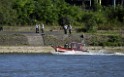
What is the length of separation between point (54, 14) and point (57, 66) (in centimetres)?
3586

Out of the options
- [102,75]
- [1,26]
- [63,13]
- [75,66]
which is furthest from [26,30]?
[102,75]

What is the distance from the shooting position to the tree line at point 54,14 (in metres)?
93.1

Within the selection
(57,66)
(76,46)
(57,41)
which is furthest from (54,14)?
(57,66)

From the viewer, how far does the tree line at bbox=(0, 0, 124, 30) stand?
93062 mm

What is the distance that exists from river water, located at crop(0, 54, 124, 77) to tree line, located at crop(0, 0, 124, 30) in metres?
19.1

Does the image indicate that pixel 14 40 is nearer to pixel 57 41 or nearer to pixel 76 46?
pixel 57 41

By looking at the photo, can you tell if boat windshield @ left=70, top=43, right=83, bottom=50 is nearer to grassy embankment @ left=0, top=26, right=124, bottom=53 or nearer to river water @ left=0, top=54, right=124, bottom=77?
grassy embankment @ left=0, top=26, right=124, bottom=53

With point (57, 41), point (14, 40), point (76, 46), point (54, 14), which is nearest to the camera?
point (14, 40)

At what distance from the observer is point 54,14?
314 feet

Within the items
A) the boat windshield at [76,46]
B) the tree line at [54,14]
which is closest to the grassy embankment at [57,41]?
the boat windshield at [76,46]

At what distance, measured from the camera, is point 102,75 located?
51.8 m

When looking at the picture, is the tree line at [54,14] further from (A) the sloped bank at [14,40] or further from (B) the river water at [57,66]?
(B) the river water at [57,66]

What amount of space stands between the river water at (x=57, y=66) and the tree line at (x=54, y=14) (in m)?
19.1

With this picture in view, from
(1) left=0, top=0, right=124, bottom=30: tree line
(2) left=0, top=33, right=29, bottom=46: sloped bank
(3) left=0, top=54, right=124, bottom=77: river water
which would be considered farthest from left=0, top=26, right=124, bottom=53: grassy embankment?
(1) left=0, top=0, right=124, bottom=30: tree line
